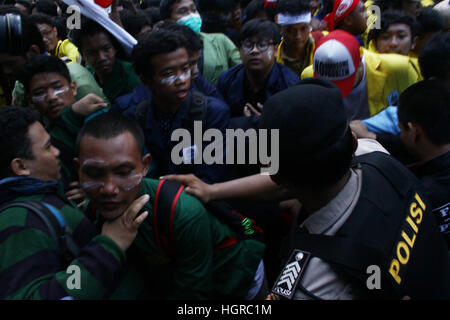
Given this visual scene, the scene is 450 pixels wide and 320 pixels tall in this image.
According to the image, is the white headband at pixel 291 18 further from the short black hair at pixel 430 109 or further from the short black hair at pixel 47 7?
the short black hair at pixel 47 7

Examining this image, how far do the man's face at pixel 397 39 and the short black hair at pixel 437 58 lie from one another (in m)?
1.02

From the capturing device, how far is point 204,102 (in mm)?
2416

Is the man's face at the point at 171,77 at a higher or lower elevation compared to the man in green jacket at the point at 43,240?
higher

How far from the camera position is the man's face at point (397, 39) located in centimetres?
354

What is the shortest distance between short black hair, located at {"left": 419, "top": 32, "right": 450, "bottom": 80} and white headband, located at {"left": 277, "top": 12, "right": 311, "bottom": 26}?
1442 mm

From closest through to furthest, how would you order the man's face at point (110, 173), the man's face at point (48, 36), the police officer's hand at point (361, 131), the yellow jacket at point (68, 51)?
the man's face at point (110, 173)
the police officer's hand at point (361, 131)
the yellow jacket at point (68, 51)
the man's face at point (48, 36)

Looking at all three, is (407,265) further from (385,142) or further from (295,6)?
(295,6)

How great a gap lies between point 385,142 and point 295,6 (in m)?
2.06

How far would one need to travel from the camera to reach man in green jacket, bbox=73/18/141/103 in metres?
3.13

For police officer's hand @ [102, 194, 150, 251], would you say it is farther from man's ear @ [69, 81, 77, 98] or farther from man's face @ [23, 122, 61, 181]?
man's ear @ [69, 81, 77, 98]

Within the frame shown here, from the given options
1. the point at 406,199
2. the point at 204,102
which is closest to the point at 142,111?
the point at 204,102

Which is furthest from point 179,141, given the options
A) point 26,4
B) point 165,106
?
point 26,4

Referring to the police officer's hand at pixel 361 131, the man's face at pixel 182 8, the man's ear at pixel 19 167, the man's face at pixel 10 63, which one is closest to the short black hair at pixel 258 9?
the man's face at pixel 182 8

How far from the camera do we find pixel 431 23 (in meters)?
3.96
